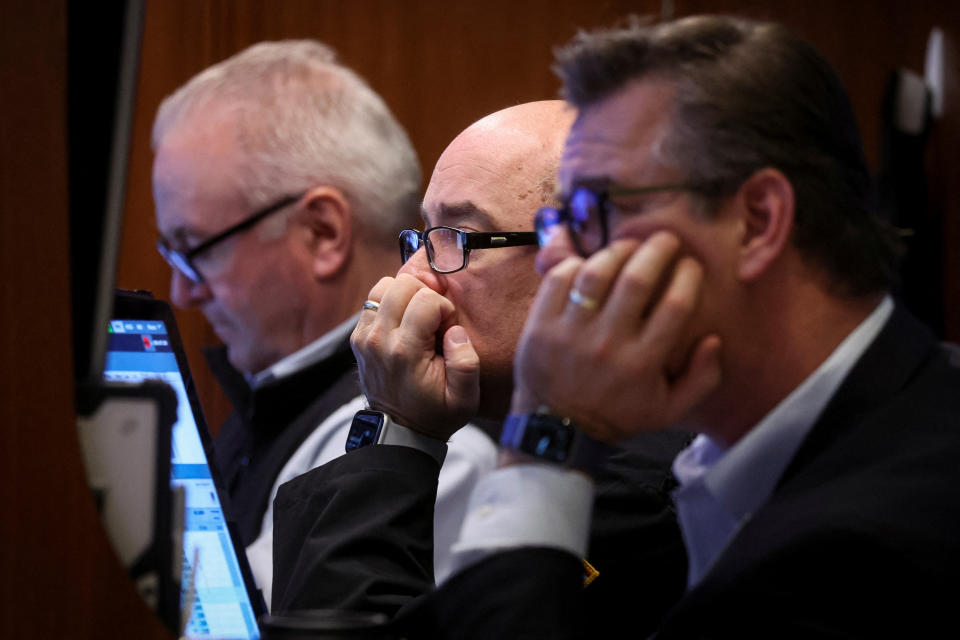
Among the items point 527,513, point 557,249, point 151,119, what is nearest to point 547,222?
point 557,249

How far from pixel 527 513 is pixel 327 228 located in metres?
1.19

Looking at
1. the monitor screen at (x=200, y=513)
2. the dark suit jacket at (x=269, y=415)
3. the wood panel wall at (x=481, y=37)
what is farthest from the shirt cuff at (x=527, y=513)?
the wood panel wall at (x=481, y=37)

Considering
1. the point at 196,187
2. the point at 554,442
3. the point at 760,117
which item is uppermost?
Result: the point at 760,117

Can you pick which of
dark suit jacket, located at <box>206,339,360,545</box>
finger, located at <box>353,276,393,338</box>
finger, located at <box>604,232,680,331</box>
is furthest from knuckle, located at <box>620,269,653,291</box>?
dark suit jacket, located at <box>206,339,360,545</box>

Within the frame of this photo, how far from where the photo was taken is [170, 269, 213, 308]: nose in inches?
72.6

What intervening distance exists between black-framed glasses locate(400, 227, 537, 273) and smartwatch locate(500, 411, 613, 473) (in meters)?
0.45

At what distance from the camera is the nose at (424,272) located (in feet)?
4.56

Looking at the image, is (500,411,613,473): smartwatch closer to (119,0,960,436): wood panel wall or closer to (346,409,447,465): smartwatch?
(346,409,447,465): smartwatch

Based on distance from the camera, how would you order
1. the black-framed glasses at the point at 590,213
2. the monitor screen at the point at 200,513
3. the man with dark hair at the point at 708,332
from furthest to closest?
1. the monitor screen at the point at 200,513
2. the black-framed glasses at the point at 590,213
3. the man with dark hair at the point at 708,332

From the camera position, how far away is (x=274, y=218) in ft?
6.39

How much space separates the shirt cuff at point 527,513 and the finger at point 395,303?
454 millimetres

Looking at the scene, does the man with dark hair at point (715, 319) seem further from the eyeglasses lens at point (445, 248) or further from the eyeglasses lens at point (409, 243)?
the eyeglasses lens at point (409, 243)

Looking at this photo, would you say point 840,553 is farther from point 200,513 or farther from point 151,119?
point 151,119

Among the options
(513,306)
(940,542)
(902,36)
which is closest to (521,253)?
(513,306)
